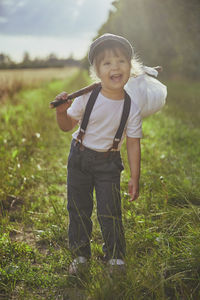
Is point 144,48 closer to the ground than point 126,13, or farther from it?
closer to the ground

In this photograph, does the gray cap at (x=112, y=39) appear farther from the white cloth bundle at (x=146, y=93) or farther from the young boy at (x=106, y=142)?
the white cloth bundle at (x=146, y=93)

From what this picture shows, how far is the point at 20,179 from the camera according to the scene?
3.89m

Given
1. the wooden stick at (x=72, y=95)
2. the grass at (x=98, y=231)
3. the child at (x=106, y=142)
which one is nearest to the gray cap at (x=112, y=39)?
the child at (x=106, y=142)

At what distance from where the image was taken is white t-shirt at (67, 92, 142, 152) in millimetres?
2316

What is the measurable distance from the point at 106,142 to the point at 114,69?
1.75ft

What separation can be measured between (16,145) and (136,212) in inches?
115

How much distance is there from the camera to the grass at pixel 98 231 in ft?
6.27

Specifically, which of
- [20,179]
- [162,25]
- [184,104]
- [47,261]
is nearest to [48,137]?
[20,179]

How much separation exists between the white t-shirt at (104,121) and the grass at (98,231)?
0.56 meters

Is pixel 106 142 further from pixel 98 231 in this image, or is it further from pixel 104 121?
pixel 98 231

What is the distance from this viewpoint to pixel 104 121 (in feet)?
7.67

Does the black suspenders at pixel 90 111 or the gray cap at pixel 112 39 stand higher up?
the gray cap at pixel 112 39

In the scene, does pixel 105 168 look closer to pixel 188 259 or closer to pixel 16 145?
pixel 188 259

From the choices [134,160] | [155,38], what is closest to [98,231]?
[134,160]
